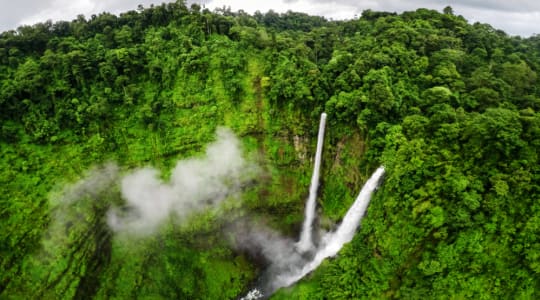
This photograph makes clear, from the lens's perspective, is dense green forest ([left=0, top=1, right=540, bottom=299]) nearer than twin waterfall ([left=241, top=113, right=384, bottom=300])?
Yes

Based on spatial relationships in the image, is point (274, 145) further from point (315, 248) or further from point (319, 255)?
point (319, 255)

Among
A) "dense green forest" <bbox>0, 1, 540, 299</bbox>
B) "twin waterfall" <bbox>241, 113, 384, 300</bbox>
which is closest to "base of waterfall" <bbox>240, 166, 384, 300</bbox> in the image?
"twin waterfall" <bbox>241, 113, 384, 300</bbox>

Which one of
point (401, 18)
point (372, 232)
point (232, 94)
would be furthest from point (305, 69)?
point (372, 232)

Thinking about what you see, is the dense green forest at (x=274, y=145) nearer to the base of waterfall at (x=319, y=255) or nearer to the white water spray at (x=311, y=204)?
the white water spray at (x=311, y=204)

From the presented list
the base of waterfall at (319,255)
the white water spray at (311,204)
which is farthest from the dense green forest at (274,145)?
the base of waterfall at (319,255)

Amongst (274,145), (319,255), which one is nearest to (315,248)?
(319,255)

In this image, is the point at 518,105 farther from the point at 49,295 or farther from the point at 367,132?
the point at 49,295

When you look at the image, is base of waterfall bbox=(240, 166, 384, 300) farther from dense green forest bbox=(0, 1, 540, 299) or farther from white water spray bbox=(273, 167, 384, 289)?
dense green forest bbox=(0, 1, 540, 299)
